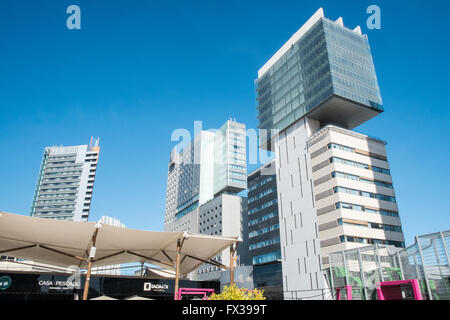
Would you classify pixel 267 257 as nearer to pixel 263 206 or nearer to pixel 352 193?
pixel 263 206

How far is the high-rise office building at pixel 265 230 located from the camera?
253 ft

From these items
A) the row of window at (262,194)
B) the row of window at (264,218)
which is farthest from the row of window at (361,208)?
the row of window at (262,194)

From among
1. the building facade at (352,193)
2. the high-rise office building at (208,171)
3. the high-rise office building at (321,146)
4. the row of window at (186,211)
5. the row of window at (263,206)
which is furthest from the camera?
the row of window at (186,211)

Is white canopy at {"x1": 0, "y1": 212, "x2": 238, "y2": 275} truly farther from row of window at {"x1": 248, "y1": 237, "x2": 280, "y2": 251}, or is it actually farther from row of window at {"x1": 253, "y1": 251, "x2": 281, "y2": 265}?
row of window at {"x1": 248, "y1": 237, "x2": 280, "y2": 251}

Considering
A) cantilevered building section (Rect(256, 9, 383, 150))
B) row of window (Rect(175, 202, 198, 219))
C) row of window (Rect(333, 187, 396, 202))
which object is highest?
cantilevered building section (Rect(256, 9, 383, 150))

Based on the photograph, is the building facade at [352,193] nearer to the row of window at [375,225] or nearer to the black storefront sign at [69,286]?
the row of window at [375,225]

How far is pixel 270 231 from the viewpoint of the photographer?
83125 mm

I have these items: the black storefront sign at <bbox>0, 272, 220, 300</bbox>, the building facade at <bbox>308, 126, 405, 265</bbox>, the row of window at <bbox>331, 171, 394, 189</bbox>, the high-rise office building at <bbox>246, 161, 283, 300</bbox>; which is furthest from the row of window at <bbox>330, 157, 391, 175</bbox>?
the black storefront sign at <bbox>0, 272, 220, 300</bbox>

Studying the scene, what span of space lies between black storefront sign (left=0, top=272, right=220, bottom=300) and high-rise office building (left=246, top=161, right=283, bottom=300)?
5397cm

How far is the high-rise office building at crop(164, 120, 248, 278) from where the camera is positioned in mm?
108062

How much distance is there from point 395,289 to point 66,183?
A: 163 metres

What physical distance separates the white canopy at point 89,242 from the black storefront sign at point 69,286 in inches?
147
